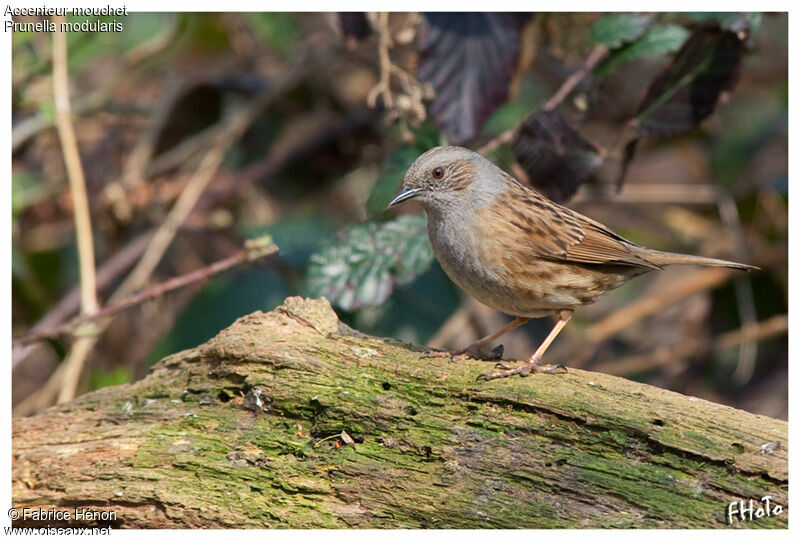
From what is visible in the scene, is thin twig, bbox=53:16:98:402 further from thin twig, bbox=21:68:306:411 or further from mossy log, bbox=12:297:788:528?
mossy log, bbox=12:297:788:528

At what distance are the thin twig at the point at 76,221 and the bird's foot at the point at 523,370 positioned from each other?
2424mm

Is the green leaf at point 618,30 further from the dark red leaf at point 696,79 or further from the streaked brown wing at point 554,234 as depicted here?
the streaked brown wing at point 554,234

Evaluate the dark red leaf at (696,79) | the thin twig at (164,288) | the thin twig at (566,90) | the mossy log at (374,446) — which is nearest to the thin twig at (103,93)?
the thin twig at (164,288)

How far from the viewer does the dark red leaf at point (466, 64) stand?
180 inches

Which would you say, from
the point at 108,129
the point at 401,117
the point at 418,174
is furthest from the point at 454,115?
the point at 108,129

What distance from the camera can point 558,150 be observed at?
4.53 meters

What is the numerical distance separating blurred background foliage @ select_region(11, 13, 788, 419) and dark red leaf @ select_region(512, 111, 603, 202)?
0.03m

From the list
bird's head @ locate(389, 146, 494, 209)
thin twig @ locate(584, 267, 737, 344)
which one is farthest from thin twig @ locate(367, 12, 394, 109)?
thin twig @ locate(584, 267, 737, 344)

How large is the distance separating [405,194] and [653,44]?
1.71 metres

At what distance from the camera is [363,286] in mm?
4383

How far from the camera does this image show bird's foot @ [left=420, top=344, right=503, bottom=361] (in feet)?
11.6

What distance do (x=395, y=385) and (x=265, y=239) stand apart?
1299 millimetres

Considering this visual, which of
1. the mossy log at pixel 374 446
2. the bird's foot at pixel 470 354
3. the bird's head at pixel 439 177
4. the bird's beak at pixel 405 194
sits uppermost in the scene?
the bird's head at pixel 439 177

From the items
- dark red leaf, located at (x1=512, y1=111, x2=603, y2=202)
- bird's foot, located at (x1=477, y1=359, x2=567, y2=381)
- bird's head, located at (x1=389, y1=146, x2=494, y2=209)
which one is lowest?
bird's foot, located at (x1=477, y1=359, x2=567, y2=381)
